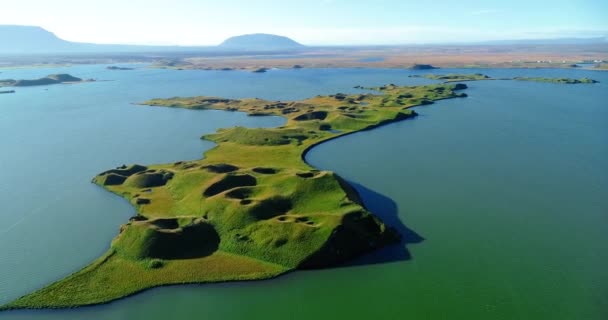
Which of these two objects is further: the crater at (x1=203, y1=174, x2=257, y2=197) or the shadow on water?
the crater at (x1=203, y1=174, x2=257, y2=197)

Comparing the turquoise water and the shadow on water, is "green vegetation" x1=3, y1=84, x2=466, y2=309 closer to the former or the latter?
the shadow on water

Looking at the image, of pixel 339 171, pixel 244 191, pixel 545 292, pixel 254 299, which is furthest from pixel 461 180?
pixel 254 299

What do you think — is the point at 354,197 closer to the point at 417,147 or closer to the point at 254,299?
the point at 254,299

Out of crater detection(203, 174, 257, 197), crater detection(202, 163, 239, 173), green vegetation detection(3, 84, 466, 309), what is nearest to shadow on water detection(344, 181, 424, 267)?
green vegetation detection(3, 84, 466, 309)

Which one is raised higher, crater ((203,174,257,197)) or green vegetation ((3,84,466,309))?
crater ((203,174,257,197))

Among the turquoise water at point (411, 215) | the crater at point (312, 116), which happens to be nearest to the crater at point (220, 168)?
the turquoise water at point (411, 215)

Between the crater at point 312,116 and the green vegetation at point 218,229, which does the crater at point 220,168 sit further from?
the crater at point 312,116
